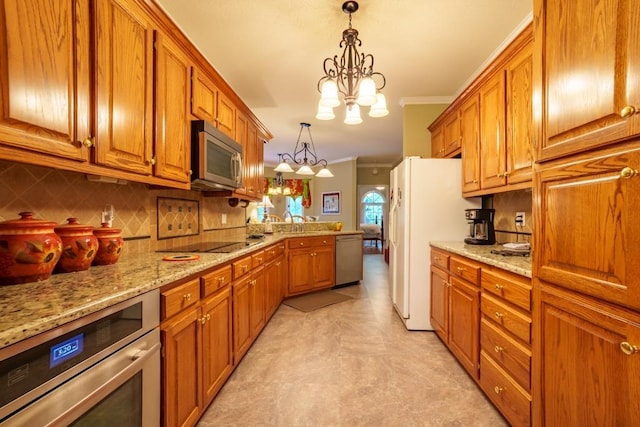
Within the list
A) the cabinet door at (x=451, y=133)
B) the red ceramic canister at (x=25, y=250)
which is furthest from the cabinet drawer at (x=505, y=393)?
the red ceramic canister at (x=25, y=250)

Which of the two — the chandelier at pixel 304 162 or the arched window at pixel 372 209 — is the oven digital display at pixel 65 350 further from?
the arched window at pixel 372 209

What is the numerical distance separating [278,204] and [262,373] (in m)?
7.53

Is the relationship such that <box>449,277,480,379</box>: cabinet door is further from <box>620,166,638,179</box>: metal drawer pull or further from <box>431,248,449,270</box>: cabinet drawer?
<box>620,166,638,179</box>: metal drawer pull

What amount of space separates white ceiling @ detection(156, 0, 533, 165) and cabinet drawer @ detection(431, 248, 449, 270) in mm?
1779

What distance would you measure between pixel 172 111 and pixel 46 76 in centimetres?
81

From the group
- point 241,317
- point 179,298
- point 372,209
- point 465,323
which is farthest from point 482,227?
point 372,209

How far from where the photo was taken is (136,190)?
6.14 feet

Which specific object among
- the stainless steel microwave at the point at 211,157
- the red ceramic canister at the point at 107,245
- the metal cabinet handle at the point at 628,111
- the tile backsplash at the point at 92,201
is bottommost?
the red ceramic canister at the point at 107,245

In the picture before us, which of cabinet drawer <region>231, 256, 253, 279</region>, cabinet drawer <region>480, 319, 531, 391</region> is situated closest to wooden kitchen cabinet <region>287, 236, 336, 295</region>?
cabinet drawer <region>231, 256, 253, 279</region>

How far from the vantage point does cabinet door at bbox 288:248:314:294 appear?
3704mm

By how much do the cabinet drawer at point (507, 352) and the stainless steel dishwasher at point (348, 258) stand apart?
2687 millimetres

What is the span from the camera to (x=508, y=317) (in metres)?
1.47

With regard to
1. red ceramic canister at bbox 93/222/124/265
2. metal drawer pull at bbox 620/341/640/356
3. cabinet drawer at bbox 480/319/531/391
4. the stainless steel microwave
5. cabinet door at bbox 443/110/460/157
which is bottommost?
cabinet drawer at bbox 480/319/531/391

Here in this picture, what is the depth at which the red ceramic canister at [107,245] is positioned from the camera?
4.40 ft
